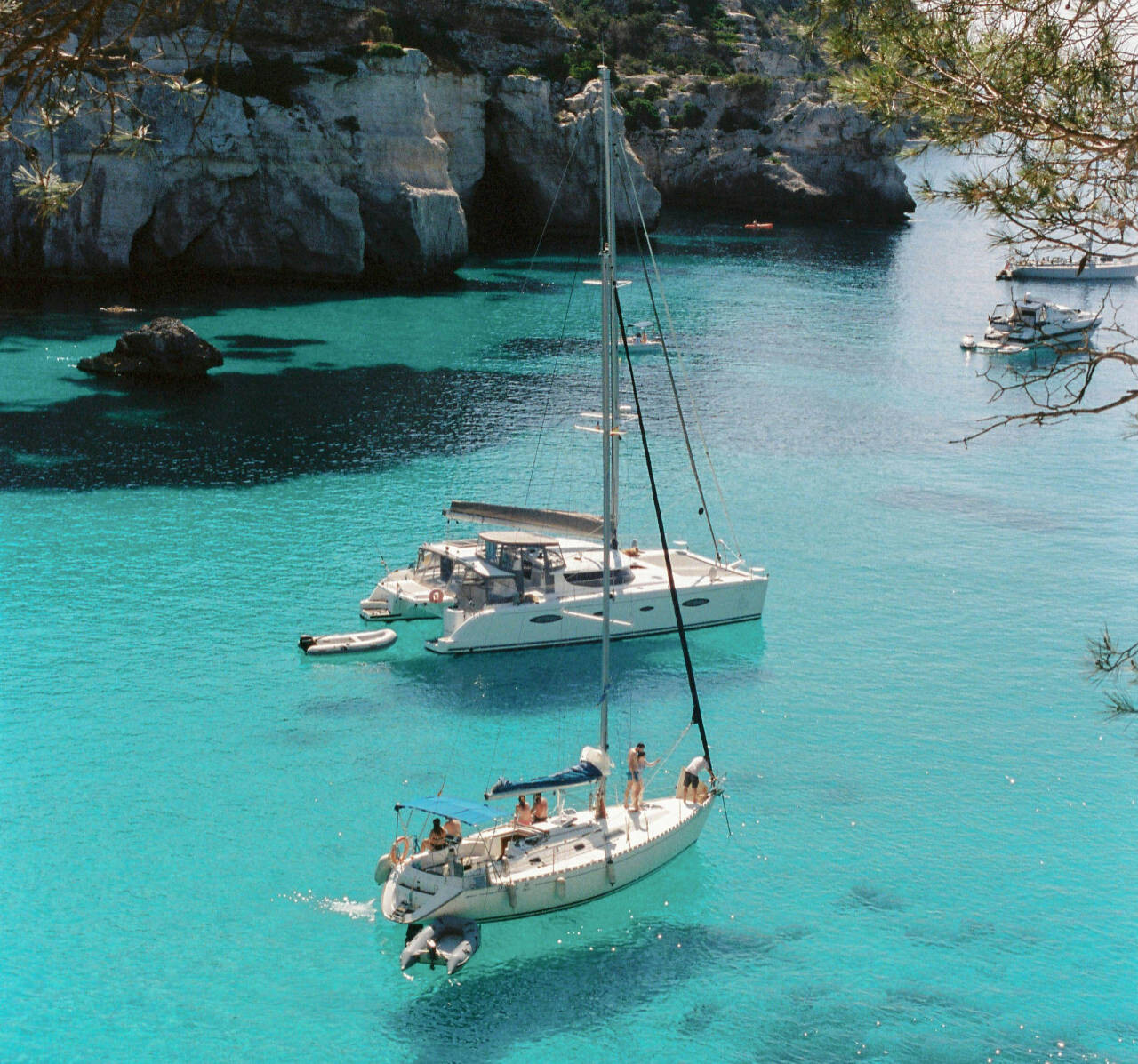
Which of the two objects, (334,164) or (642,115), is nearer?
(334,164)

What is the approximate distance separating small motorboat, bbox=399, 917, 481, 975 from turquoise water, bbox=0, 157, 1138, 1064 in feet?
1.30

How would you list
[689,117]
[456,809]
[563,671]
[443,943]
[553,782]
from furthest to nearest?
[689,117]
[563,671]
[553,782]
[456,809]
[443,943]

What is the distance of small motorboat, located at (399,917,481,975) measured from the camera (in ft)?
71.6

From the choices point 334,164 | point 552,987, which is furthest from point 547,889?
point 334,164

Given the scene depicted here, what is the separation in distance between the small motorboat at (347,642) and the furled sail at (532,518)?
461 cm

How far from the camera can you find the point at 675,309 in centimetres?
8050

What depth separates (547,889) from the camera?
75.9 feet

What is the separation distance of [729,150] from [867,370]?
68028mm

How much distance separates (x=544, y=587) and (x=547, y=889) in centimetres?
1311

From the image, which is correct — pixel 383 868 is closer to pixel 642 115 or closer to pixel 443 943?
pixel 443 943

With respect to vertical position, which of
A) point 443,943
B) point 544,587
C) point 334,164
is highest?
point 334,164

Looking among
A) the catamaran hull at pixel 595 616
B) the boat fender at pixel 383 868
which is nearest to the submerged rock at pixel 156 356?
the catamaran hull at pixel 595 616

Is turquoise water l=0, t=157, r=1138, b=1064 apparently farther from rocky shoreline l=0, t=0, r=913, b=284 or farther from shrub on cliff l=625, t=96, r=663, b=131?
shrub on cliff l=625, t=96, r=663, b=131

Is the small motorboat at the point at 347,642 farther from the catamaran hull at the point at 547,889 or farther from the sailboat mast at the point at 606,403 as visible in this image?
the catamaran hull at the point at 547,889
